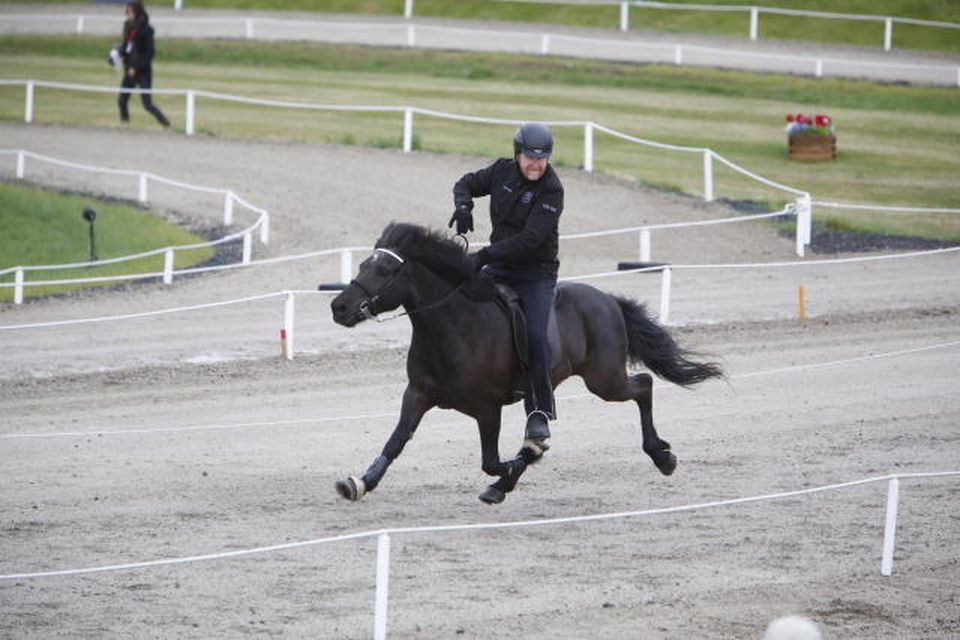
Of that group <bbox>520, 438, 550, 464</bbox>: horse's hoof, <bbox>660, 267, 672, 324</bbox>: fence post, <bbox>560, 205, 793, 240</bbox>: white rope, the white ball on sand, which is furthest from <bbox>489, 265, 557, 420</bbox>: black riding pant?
<bbox>560, 205, 793, 240</bbox>: white rope

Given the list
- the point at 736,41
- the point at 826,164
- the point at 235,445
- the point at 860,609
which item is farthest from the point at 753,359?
the point at 736,41

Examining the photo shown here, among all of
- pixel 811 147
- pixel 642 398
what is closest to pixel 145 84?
pixel 811 147

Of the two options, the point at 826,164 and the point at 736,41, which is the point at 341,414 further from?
the point at 736,41

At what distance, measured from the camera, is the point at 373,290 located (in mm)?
12430

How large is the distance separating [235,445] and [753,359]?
7439 millimetres

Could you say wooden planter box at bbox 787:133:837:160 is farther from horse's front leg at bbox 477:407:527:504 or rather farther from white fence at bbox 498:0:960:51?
horse's front leg at bbox 477:407:527:504

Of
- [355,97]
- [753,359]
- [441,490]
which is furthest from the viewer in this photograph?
[355,97]

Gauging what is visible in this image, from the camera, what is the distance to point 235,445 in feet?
52.2

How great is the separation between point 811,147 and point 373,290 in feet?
87.9

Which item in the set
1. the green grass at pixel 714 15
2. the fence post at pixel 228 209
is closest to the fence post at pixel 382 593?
the fence post at pixel 228 209

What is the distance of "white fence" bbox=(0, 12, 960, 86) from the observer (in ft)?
154

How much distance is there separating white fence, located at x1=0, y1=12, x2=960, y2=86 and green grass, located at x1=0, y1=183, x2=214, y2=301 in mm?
20856

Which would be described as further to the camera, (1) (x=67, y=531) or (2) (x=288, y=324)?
(2) (x=288, y=324)

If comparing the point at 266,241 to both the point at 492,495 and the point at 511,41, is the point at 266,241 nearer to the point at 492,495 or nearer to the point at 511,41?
the point at 492,495
